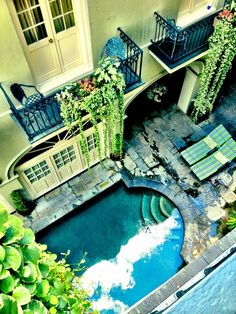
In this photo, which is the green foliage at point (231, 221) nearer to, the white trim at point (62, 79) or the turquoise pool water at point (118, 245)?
the turquoise pool water at point (118, 245)

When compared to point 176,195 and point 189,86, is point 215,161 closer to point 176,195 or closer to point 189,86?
point 176,195

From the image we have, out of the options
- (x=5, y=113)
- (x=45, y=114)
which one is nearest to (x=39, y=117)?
(x=45, y=114)

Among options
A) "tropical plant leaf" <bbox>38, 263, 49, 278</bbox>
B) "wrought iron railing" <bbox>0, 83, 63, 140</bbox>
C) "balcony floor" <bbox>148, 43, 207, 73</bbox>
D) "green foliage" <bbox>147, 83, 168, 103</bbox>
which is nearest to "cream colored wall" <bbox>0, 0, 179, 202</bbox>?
"balcony floor" <bbox>148, 43, 207, 73</bbox>

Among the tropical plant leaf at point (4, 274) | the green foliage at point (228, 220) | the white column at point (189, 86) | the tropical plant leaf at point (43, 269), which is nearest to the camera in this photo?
the tropical plant leaf at point (4, 274)

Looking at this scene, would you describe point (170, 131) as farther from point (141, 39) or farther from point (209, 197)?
point (141, 39)

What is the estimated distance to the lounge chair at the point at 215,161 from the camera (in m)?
13.4

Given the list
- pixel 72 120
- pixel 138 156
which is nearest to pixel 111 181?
pixel 138 156

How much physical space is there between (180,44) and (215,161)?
5.33m

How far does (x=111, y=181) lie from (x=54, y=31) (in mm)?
6880

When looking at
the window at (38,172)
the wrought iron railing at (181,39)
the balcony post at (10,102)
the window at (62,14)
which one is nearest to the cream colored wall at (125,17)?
the wrought iron railing at (181,39)

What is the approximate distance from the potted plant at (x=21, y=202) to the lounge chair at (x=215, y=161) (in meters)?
6.62

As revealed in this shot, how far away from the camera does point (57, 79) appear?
9.27 metres

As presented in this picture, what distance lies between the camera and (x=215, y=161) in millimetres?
13672

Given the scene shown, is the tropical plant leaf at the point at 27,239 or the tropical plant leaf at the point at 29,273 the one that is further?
the tropical plant leaf at the point at 27,239
